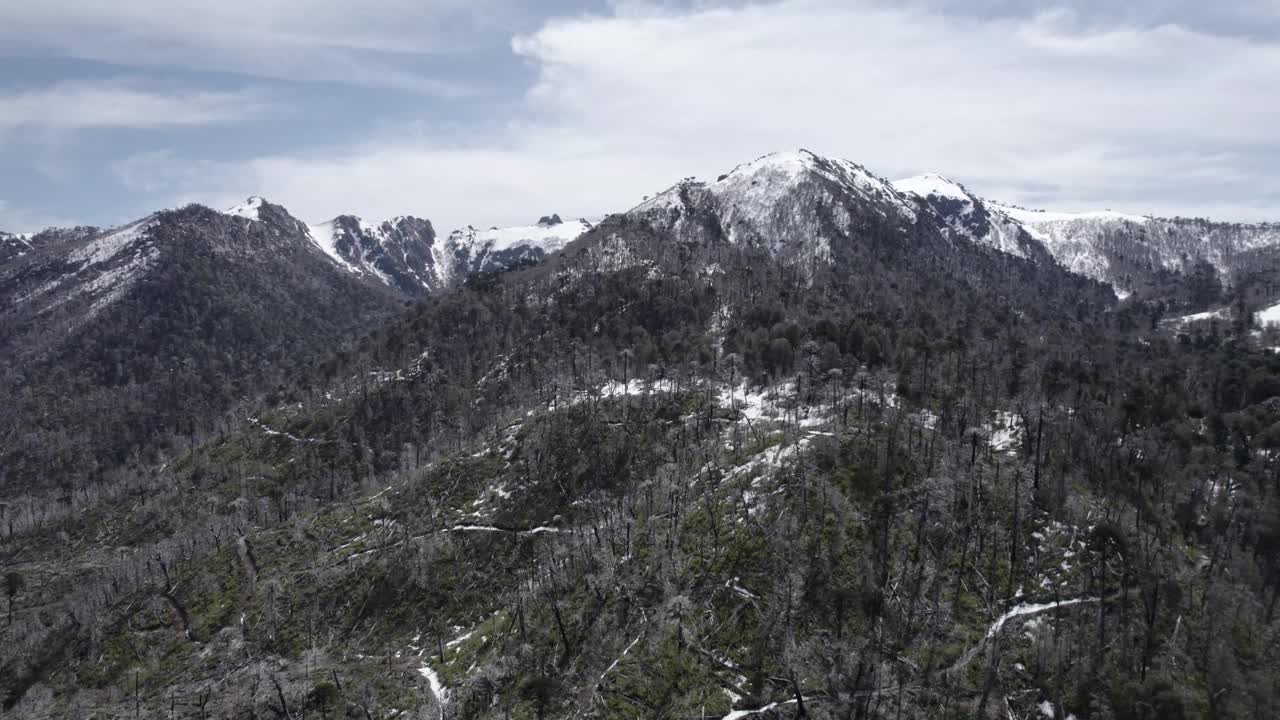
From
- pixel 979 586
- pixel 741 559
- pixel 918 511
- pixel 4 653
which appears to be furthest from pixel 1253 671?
pixel 4 653

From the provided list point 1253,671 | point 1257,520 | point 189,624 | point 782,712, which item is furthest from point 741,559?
point 189,624

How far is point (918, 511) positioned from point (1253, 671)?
196 ft

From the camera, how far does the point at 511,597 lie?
164 m

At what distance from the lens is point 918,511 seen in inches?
5989

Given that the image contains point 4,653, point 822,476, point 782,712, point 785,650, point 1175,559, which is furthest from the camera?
point 4,653

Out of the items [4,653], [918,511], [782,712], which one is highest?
[918,511]

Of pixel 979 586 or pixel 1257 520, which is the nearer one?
pixel 979 586

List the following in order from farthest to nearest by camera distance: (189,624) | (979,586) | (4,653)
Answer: (4,653), (189,624), (979,586)

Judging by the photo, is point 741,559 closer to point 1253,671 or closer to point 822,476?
point 822,476

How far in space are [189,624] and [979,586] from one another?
200 metres

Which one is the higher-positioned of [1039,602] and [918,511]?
[918,511]

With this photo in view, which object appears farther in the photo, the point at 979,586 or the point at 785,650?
the point at 979,586

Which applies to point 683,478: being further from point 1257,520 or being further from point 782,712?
point 1257,520

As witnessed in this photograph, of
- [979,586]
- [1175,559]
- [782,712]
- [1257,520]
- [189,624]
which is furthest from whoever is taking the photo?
[189,624]
